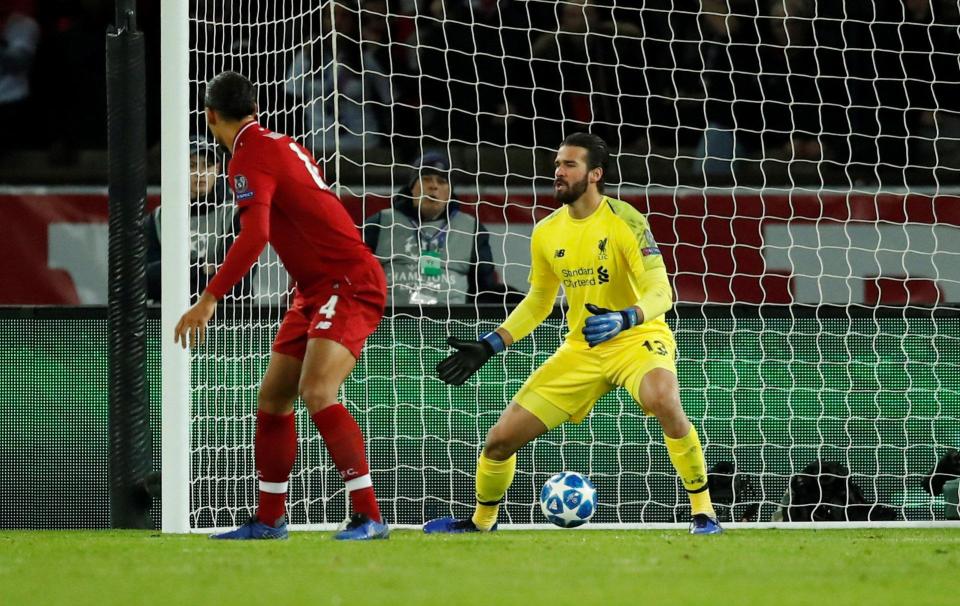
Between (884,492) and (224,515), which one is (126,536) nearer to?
(224,515)

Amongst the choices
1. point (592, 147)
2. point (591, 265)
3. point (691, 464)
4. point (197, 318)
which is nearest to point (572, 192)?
point (592, 147)

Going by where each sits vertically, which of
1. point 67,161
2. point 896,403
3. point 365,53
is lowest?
point 896,403

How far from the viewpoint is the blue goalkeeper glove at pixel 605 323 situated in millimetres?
6730

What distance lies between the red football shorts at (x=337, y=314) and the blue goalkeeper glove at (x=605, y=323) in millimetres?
941

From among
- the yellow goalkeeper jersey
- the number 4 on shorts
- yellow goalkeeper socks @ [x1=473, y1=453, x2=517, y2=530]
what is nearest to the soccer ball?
yellow goalkeeper socks @ [x1=473, y1=453, x2=517, y2=530]

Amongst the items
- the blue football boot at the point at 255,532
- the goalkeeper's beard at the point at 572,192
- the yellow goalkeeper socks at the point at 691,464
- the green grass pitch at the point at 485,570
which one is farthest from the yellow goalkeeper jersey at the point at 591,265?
the blue football boot at the point at 255,532

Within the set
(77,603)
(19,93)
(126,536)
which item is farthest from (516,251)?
(77,603)

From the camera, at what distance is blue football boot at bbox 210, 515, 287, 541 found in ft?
21.1

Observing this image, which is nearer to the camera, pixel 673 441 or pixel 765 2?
→ pixel 673 441

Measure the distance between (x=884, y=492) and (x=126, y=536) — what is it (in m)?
3.82

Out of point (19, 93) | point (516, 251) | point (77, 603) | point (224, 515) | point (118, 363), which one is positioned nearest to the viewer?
point (77, 603)

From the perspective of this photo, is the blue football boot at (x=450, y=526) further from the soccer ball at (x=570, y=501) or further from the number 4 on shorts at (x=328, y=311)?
the number 4 on shorts at (x=328, y=311)

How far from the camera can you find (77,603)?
4.32m

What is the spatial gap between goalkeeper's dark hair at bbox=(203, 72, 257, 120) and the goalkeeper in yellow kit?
4.82 feet
